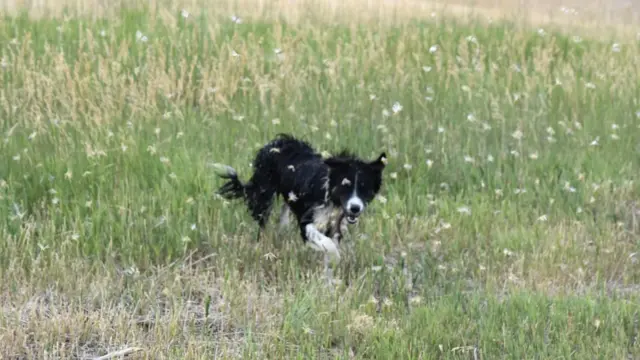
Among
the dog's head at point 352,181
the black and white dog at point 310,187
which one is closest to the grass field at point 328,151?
the black and white dog at point 310,187

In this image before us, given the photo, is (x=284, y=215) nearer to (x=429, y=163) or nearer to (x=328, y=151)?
(x=328, y=151)

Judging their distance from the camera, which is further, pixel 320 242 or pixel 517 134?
pixel 517 134

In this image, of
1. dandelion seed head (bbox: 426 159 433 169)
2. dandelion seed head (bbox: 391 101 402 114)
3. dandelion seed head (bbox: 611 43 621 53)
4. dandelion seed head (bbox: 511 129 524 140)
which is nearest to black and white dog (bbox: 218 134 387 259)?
dandelion seed head (bbox: 426 159 433 169)

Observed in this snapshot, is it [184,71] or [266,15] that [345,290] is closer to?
[184,71]

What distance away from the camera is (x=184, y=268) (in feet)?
Result: 18.6

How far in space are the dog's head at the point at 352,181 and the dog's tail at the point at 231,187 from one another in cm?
91

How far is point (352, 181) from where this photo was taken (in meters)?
5.89

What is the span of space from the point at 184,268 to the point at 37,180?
1767mm

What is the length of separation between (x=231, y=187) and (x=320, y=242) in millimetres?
1165

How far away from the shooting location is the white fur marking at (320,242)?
5828mm

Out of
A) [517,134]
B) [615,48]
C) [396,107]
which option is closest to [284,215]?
[396,107]

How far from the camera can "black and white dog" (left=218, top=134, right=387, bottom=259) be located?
5887 mm

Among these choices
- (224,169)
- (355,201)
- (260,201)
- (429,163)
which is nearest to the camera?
(355,201)

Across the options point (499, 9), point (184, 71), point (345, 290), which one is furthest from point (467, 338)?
point (499, 9)
